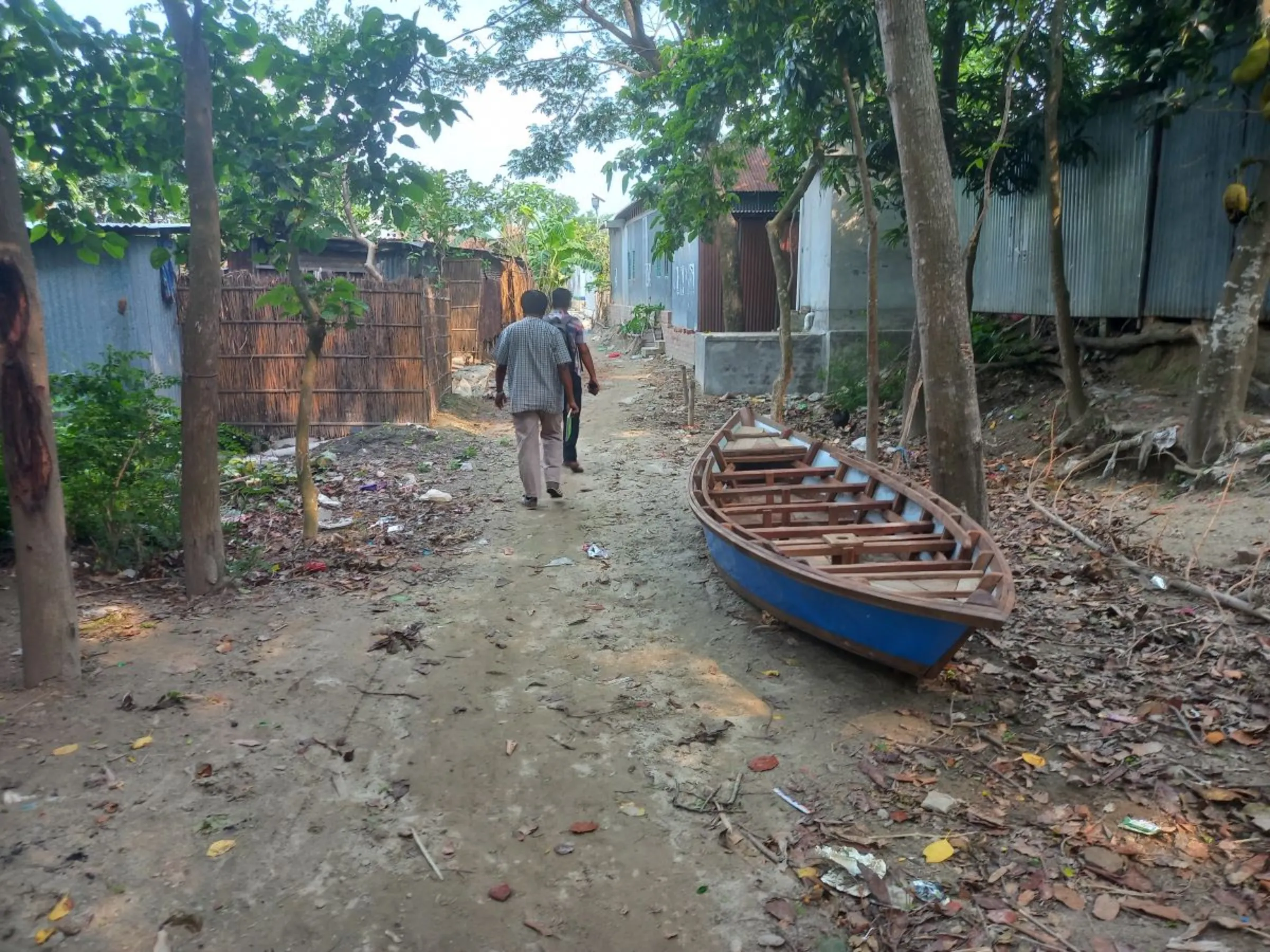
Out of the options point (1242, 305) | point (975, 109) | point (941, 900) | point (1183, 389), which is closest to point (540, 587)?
point (941, 900)

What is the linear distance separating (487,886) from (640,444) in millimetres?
8657

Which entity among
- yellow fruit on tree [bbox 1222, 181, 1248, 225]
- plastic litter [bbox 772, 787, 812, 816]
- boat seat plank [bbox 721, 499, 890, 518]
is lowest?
plastic litter [bbox 772, 787, 812, 816]

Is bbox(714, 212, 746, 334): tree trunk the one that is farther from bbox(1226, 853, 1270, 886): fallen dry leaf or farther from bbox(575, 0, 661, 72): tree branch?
bbox(1226, 853, 1270, 886): fallen dry leaf

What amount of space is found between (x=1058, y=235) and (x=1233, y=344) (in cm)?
205

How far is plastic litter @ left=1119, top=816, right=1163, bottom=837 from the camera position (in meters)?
3.40

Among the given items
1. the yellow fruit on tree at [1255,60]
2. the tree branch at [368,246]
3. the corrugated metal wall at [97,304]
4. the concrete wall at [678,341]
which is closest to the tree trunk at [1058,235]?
the yellow fruit on tree at [1255,60]

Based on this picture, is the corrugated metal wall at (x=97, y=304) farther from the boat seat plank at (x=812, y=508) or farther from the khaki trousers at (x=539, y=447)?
the boat seat plank at (x=812, y=508)

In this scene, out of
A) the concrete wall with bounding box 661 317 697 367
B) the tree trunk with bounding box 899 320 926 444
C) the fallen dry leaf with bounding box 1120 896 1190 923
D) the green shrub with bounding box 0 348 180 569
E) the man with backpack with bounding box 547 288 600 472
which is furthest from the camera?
the concrete wall with bounding box 661 317 697 367

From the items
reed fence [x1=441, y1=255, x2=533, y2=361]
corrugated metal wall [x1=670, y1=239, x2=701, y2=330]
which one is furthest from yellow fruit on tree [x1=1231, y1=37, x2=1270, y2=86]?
corrugated metal wall [x1=670, y1=239, x2=701, y2=330]

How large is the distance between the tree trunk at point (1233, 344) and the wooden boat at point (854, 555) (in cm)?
268

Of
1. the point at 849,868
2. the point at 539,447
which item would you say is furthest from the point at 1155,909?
the point at 539,447

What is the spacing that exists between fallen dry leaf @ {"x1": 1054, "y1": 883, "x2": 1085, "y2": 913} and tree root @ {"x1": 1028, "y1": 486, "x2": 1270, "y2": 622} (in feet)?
8.68

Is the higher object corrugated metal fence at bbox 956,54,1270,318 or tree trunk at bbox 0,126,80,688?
corrugated metal fence at bbox 956,54,1270,318

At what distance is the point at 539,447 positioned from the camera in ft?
26.0
